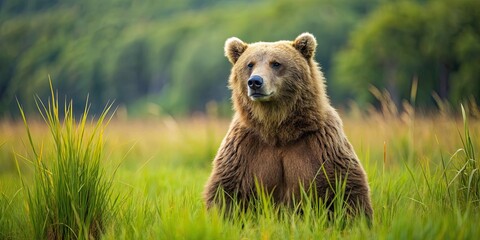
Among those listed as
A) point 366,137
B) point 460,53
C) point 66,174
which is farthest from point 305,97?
point 460,53

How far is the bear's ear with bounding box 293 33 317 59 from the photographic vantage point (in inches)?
207

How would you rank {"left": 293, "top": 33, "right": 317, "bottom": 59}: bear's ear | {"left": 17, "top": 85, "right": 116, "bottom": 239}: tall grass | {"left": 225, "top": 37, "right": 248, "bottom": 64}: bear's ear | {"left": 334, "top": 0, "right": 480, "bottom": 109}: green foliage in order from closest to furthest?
{"left": 17, "top": 85, "right": 116, "bottom": 239}: tall grass < {"left": 293, "top": 33, "right": 317, "bottom": 59}: bear's ear < {"left": 225, "top": 37, "right": 248, "bottom": 64}: bear's ear < {"left": 334, "top": 0, "right": 480, "bottom": 109}: green foliage

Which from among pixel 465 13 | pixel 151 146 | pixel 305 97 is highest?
pixel 465 13

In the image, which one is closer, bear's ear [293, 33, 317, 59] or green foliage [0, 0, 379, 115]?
bear's ear [293, 33, 317, 59]

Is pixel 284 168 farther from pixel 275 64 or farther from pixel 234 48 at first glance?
pixel 234 48

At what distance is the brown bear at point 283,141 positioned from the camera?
4586 millimetres

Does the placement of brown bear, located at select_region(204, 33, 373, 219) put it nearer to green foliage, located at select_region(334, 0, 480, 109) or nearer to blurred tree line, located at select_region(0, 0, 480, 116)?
blurred tree line, located at select_region(0, 0, 480, 116)

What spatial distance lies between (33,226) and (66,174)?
0.44m

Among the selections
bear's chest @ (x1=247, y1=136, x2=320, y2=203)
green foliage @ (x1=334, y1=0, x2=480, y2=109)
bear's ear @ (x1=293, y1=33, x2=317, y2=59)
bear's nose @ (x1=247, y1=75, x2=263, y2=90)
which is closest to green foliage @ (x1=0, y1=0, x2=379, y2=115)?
green foliage @ (x1=334, y1=0, x2=480, y2=109)

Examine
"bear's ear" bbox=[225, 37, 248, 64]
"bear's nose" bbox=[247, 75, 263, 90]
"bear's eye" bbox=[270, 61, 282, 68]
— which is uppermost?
"bear's ear" bbox=[225, 37, 248, 64]

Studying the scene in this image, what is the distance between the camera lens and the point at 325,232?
3.96m

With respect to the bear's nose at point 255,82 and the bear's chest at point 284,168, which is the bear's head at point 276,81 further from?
the bear's chest at point 284,168

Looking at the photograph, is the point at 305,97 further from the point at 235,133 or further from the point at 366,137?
the point at 366,137

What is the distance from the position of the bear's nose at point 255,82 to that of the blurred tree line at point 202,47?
19338 millimetres
